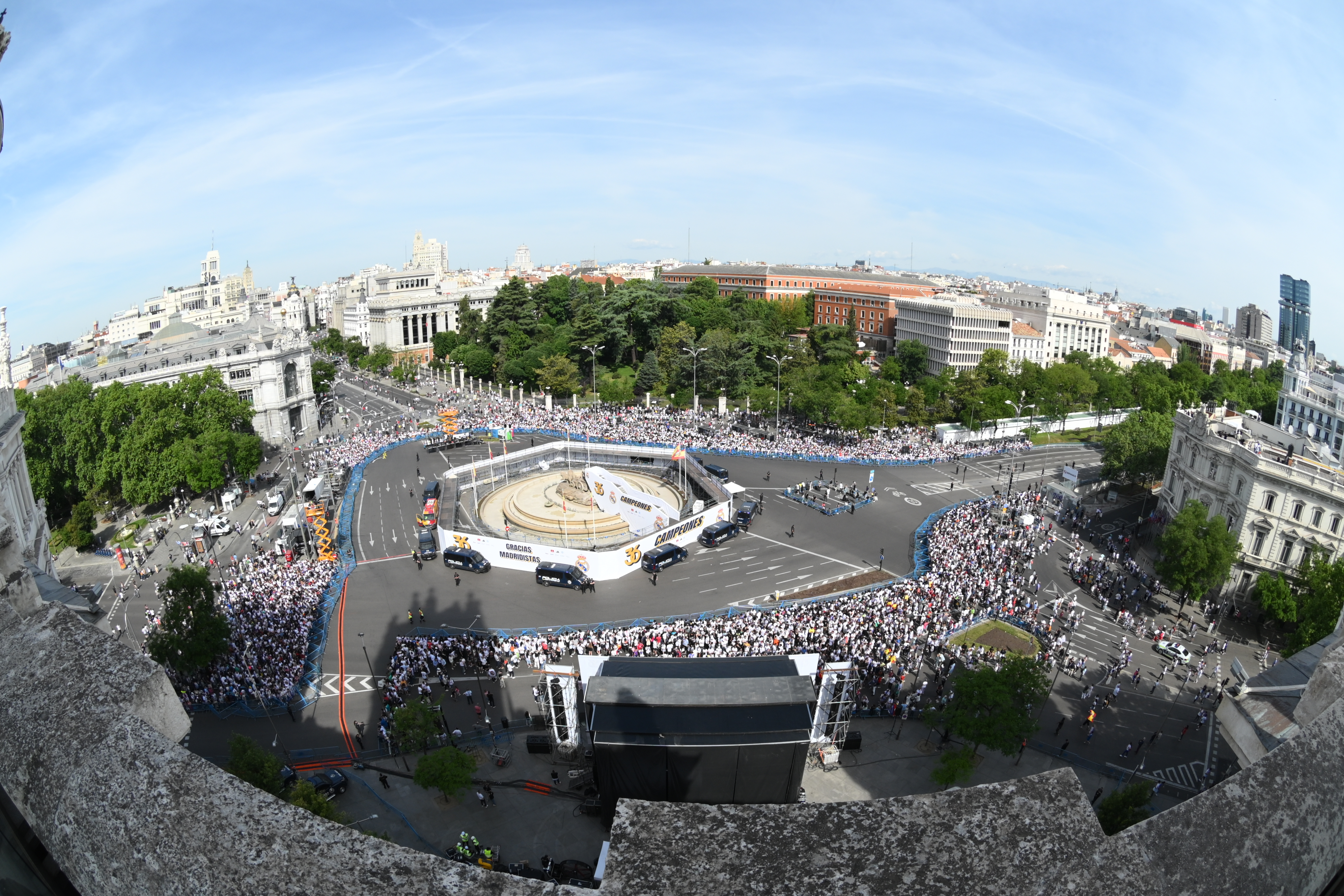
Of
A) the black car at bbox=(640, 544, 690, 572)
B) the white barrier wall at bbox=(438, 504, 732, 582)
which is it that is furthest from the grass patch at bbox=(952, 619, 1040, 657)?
the white barrier wall at bbox=(438, 504, 732, 582)

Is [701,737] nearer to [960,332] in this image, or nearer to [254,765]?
Result: [254,765]

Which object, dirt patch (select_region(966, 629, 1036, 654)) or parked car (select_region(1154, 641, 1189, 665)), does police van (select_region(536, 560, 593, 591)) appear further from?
parked car (select_region(1154, 641, 1189, 665))

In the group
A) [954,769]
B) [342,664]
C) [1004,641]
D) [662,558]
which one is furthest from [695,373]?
[954,769]

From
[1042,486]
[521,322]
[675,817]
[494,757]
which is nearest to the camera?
[675,817]

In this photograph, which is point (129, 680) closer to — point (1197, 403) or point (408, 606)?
point (408, 606)

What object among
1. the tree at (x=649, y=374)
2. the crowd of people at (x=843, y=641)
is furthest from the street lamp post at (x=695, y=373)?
the crowd of people at (x=843, y=641)

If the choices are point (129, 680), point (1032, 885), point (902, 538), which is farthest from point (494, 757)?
point (902, 538)

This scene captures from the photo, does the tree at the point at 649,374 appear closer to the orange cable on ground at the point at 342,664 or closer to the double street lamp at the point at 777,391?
the double street lamp at the point at 777,391
